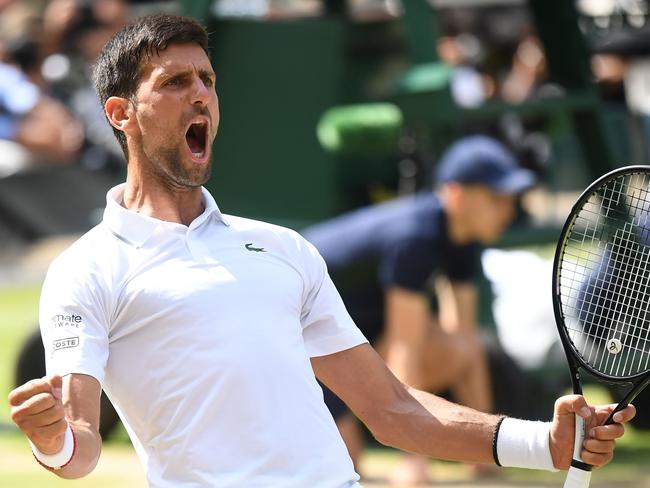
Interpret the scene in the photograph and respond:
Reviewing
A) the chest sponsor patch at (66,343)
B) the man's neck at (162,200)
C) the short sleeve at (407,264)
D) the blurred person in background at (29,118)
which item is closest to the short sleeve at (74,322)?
the chest sponsor patch at (66,343)

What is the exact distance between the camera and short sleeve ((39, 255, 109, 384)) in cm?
275

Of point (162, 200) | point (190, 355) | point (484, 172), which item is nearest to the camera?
point (190, 355)

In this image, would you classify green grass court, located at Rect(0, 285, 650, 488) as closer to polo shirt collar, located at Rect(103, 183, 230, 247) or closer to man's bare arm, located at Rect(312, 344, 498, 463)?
man's bare arm, located at Rect(312, 344, 498, 463)

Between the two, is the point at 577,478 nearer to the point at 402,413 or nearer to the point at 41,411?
the point at 402,413

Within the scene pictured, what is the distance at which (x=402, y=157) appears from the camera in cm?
766

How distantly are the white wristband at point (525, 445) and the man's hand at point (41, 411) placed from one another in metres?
1.04

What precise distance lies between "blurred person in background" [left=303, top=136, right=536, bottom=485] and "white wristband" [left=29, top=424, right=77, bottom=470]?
334cm

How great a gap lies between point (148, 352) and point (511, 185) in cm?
361

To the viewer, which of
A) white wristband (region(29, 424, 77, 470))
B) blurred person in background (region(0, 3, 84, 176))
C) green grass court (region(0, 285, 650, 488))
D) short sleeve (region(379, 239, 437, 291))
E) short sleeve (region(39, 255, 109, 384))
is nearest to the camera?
white wristband (region(29, 424, 77, 470))

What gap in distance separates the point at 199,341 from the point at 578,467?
832 mm

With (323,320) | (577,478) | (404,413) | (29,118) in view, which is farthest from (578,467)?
(29,118)

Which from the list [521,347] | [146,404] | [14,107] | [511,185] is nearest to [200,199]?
[146,404]

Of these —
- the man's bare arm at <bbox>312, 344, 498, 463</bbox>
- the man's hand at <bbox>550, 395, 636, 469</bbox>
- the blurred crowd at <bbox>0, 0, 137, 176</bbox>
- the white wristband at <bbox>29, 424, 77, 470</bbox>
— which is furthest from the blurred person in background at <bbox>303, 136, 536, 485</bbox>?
the blurred crowd at <bbox>0, 0, 137, 176</bbox>

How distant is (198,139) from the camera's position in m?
3.16
